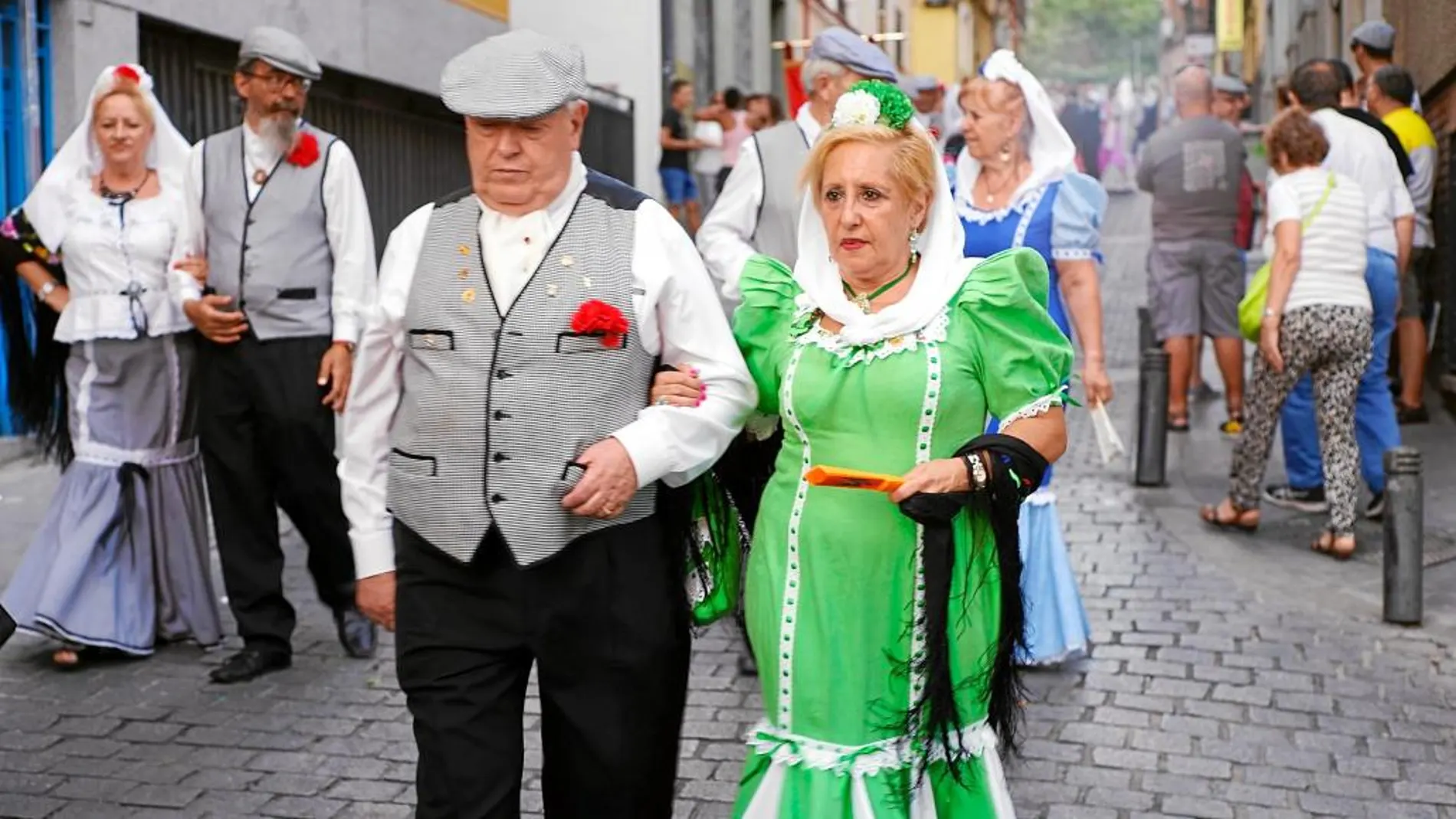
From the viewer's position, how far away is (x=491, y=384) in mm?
3535

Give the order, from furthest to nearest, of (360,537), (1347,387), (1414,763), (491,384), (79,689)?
(1347,387)
(79,689)
(1414,763)
(360,537)
(491,384)

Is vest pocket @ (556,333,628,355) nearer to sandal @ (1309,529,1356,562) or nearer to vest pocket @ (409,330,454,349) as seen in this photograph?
vest pocket @ (409,330,454,349)

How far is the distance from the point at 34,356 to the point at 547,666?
153 inches

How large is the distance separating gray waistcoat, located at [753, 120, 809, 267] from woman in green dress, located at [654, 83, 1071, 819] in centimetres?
240

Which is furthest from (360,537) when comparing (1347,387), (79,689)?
(1347,387)

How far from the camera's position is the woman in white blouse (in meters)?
6.49

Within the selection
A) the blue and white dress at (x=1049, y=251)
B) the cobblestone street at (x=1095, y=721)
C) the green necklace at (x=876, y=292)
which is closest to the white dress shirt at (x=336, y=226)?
the cobblestone street at (x=1095, y=721)

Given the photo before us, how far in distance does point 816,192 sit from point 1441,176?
35.4 ft

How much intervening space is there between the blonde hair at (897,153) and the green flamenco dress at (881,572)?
0.21 m

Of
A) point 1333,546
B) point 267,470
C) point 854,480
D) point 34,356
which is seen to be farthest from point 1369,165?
point 854,480

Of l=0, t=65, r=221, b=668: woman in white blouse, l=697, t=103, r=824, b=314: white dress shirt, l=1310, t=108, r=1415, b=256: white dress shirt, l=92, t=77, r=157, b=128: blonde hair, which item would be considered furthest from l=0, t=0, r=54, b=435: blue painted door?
l=1310, t=108, r=1415, b=256: white dress shirt

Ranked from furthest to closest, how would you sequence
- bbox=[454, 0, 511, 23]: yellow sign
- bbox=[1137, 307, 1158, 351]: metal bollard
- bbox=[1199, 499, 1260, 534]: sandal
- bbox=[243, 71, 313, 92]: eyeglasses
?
bbox=[454, 0, 511, 23]: yellow sign < bbox=[1137, 307, 1158, 351]: metal bollard < bbox=[1199, 499, 1260, 534]: sandal < bbox=[243, 71, 313, 92]: eyeglasses

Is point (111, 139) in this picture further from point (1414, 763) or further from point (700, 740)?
point (1414, 763)

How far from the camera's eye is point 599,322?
351 centimetres
